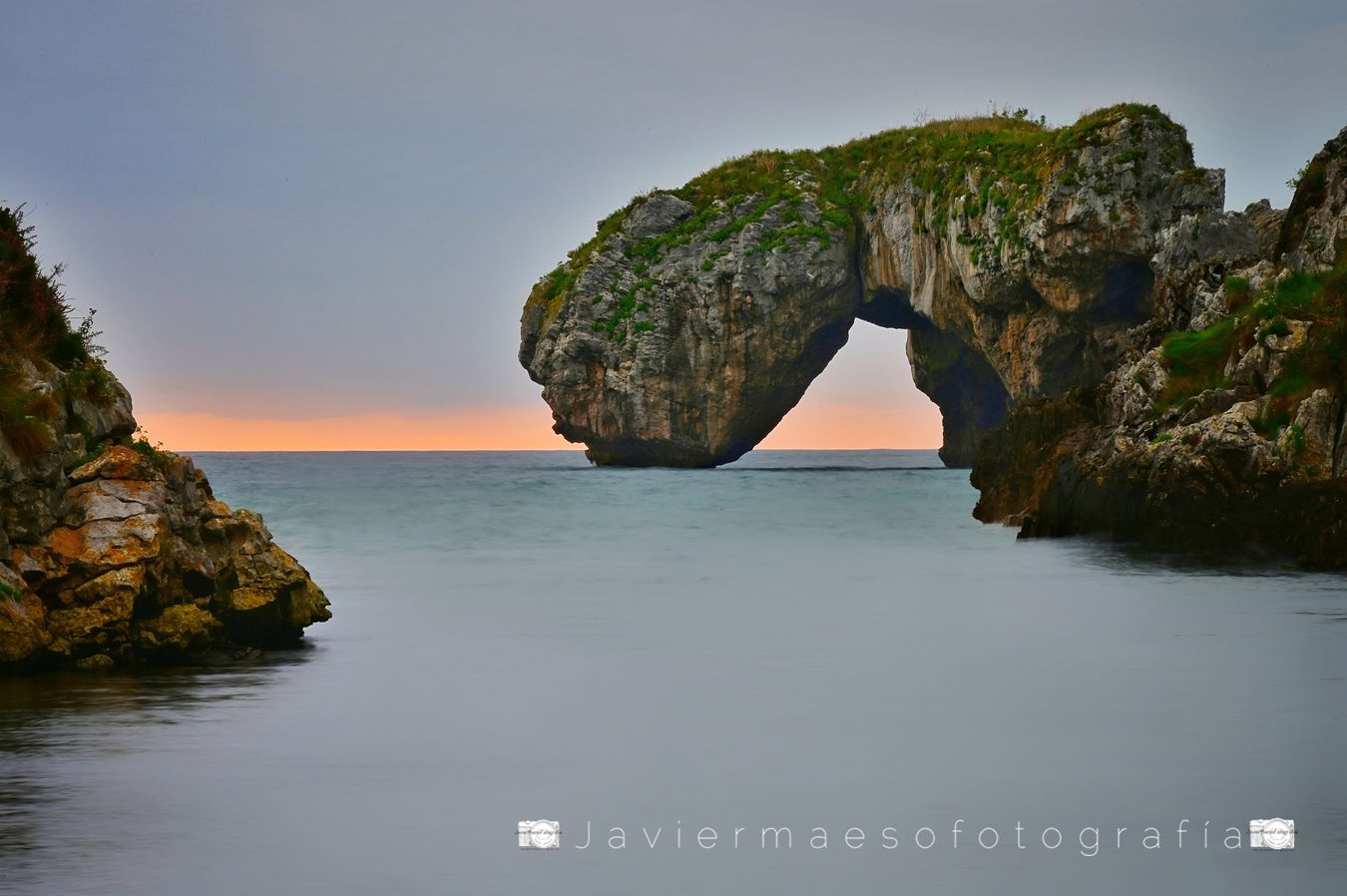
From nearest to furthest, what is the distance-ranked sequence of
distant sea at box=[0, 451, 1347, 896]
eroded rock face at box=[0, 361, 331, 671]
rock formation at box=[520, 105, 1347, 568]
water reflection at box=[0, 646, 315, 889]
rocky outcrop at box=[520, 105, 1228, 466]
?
distant sea at box=[0, 451, 1347, 896]
water reflection at box=[0, 646, 315, 889]
eroded rock face at box=[0, 361, 331, 671]
rock formation at box=[520, 105, 1347, 568]
rocky outcrop at box=[520, 105, 1228, 466]

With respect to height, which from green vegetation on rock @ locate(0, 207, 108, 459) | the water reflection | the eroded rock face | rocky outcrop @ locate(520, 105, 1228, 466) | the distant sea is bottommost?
the distant sea

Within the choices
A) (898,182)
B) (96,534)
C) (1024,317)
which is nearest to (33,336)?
(96,534)

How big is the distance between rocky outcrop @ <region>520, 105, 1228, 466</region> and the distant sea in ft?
85.2

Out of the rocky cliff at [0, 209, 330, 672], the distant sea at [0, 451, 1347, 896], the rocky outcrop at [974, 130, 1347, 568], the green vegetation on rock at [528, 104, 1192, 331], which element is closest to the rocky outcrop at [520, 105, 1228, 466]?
the green vegetation on rock at [528, 104, 1192, 331]

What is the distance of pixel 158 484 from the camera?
11.2 meters

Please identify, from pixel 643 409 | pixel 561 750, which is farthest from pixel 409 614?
pixel 643 409

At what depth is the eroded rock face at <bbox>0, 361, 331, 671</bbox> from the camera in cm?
1025

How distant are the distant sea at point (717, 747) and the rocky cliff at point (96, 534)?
445mm

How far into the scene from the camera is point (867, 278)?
178 ft

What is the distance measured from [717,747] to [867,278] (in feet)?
154

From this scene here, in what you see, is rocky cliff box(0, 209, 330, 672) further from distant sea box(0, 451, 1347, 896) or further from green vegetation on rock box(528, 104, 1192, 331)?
green vegetation on rock box(528, 104, 1192, 331)

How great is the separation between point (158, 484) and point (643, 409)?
156ft

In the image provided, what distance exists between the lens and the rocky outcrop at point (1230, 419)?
712 inches

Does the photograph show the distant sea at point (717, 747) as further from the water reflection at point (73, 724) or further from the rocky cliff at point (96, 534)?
the rocky cliff at point (96, 534)
